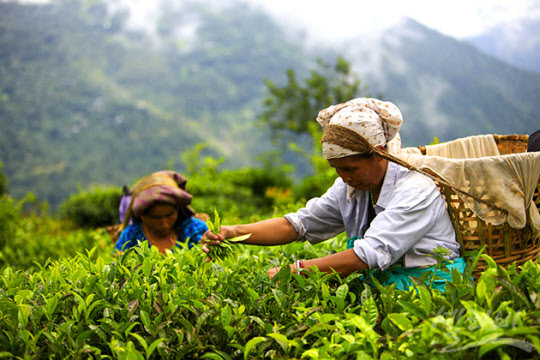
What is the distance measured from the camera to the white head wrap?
6.66ft

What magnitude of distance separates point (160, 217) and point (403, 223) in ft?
7.64

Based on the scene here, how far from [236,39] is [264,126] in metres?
31.5

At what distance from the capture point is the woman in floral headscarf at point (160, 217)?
363 centimetres

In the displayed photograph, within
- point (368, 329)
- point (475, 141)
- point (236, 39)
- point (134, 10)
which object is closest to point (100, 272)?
point (368, 329)

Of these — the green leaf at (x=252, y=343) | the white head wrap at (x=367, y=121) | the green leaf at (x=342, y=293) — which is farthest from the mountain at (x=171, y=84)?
the green leaf at (x=252, y=343)

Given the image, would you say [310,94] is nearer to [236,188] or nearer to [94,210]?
[236,188]

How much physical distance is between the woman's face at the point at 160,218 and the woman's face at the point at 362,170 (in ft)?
6.41

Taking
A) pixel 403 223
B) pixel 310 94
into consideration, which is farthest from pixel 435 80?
pixel 403 223

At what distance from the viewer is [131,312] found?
159cm

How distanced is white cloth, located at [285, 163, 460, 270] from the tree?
51.0ft

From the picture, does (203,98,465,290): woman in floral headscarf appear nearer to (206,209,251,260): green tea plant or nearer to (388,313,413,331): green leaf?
(206,209,251,260): green tea plant

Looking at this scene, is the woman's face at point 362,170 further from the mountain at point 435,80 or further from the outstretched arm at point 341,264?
the mountain at point 435,80

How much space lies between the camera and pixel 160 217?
12.1 ft

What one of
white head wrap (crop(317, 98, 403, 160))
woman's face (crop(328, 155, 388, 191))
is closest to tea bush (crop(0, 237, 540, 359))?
woman's face (crop(328, 155, 388, 191))
